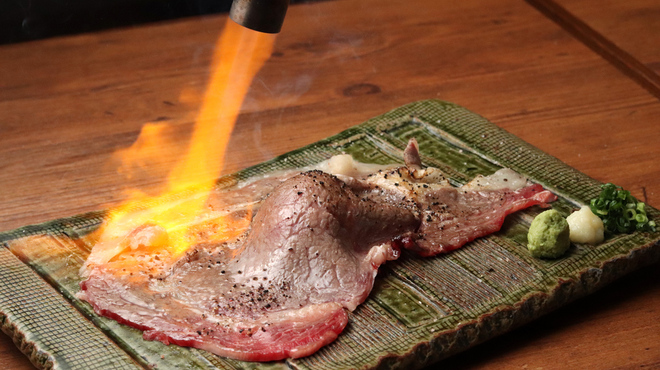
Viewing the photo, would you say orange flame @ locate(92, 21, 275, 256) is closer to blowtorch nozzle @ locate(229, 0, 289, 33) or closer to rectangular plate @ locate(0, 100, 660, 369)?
rectangular plate @ locate(0, 100, 660, 369)

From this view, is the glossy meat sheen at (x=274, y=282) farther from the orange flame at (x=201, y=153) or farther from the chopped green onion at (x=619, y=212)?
the chopped green onion at (x=619, y=212)

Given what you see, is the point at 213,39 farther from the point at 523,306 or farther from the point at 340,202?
the point at 523,306

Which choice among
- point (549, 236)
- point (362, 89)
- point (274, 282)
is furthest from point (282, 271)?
point (362, 89)

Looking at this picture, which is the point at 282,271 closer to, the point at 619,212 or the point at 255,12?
the point at 255,12

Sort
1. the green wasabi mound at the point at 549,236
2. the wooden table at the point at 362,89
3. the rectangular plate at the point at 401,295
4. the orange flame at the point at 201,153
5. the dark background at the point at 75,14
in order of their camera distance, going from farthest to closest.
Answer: the dark background at the point at 75,14
the wooden table at the point at 362,89
the orange flame at the point at 201,153
the green wasabi mound at the point at 549,236
the rectangular plate at the point at 401,295

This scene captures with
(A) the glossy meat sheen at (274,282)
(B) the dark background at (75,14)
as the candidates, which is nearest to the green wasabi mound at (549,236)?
(A) the glossy meat sheen at (274,282)

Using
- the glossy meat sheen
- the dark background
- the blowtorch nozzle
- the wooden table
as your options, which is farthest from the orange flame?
the blowtorch nozzle
